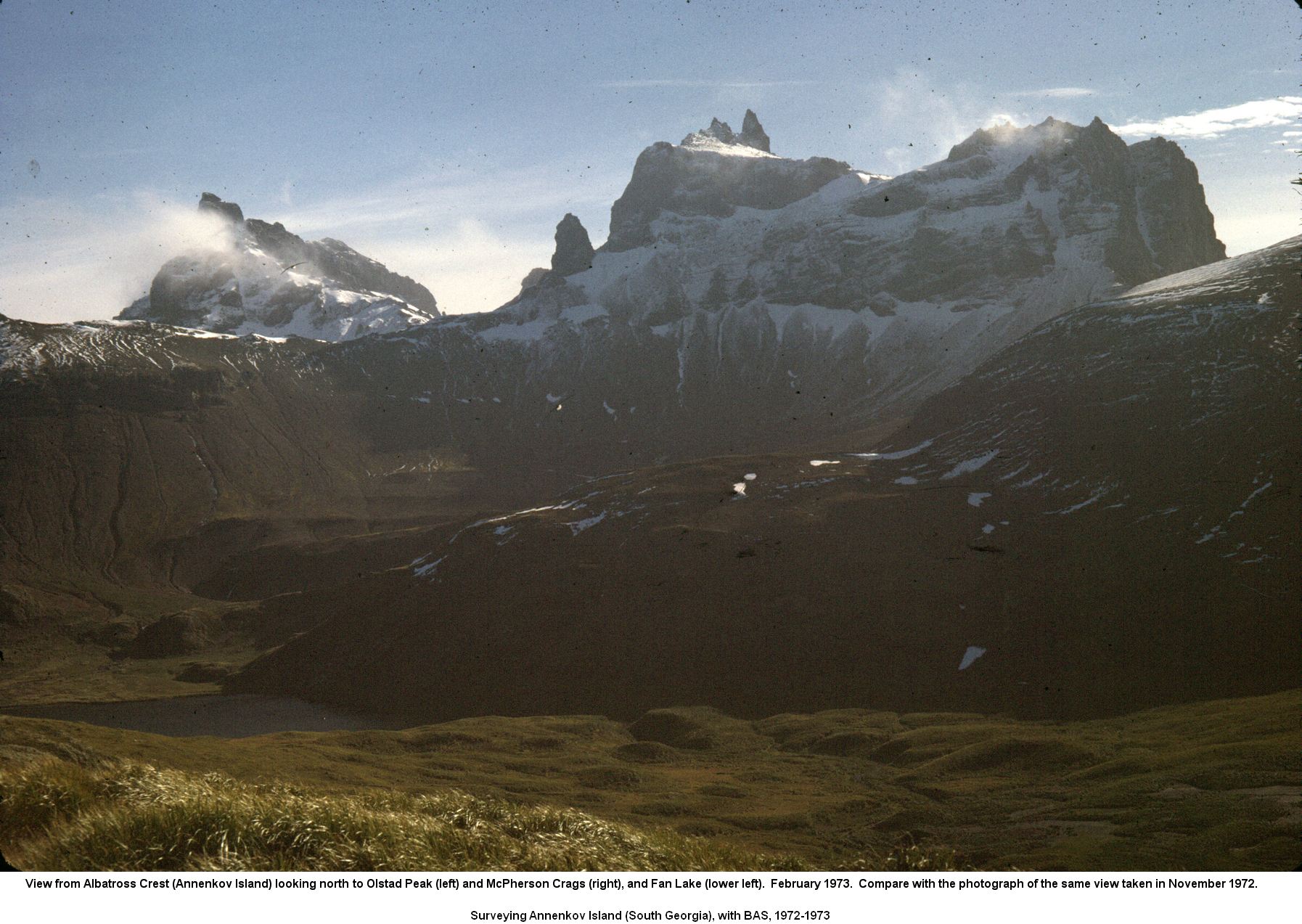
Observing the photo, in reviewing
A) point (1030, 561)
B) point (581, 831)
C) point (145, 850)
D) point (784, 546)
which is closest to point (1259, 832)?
point (581, 831)

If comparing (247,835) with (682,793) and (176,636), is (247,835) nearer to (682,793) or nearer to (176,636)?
(682,793)

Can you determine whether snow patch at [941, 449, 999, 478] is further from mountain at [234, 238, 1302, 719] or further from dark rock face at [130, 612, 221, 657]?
dark rock face at [130, 612, 221, 657]

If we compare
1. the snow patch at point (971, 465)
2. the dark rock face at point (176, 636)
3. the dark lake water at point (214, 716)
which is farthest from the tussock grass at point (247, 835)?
the dark rock face at point (176, 636)

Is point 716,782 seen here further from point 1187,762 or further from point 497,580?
point 497,580

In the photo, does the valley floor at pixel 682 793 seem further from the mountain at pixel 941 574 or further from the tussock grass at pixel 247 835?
the mountain at pixel 941 574

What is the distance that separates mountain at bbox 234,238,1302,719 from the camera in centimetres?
10800

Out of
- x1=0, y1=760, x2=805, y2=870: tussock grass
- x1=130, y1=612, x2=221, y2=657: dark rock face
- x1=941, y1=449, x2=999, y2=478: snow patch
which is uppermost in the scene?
x1=0, y1=760, x2=805, y2=870: tussock grass

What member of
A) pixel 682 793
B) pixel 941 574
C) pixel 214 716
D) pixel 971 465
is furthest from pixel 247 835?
pixel 971 465

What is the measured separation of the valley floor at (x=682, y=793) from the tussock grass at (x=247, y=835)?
5 centimetres

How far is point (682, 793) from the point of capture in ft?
251

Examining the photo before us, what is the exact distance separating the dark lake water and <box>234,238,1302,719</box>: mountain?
510 cm

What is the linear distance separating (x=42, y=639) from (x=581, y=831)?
215122mm

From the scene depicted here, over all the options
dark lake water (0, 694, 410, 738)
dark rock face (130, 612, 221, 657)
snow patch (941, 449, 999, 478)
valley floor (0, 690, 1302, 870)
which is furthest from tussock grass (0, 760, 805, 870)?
dark rock face (130, 612, 221, 657)

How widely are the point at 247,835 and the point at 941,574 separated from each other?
118671mm
